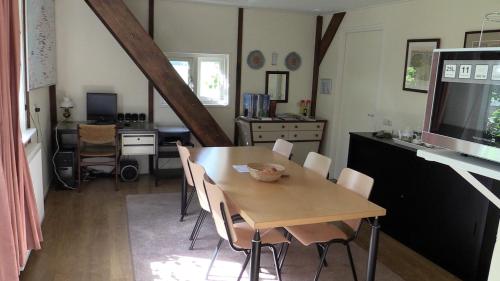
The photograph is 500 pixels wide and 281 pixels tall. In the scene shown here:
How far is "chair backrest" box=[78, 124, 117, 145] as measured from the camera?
4621 mm

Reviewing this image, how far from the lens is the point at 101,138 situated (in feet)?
15.5

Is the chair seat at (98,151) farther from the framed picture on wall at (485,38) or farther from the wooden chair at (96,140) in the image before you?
the framed picture on wall at (485,38)

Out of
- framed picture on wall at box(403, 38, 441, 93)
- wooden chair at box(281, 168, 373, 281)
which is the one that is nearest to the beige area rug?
wooden chair at box(281, 168, 373, 281)

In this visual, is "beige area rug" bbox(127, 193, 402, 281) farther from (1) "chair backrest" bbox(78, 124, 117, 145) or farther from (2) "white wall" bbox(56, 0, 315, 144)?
(2) "white wall" bbox(56, 0, 315, 144)

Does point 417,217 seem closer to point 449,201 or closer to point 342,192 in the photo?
point 449,201

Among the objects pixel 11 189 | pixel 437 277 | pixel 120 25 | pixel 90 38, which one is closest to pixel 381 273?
pixel 437 277

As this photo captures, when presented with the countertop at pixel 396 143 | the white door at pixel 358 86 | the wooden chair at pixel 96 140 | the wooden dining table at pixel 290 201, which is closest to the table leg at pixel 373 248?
the wooden dining table at pixel 290 201

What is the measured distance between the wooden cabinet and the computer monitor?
173 cm

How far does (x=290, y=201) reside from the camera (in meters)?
2.52

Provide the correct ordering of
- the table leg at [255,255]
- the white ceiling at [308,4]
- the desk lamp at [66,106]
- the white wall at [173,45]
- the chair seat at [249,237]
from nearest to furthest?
the table leg at [255,255] < the chair seat at [249,237] < the white ceiling at [308,4] < the desk lamp at [66,106] < the white wall at [173,45]

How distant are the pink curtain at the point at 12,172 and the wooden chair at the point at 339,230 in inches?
68.6

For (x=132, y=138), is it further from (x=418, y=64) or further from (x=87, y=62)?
(x=418, y=64)

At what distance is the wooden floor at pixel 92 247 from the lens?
2.99 metres

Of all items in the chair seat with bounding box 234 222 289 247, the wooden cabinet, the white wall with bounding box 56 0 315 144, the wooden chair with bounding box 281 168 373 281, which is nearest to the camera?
the chair seat with bounding box 234 222 289 247
